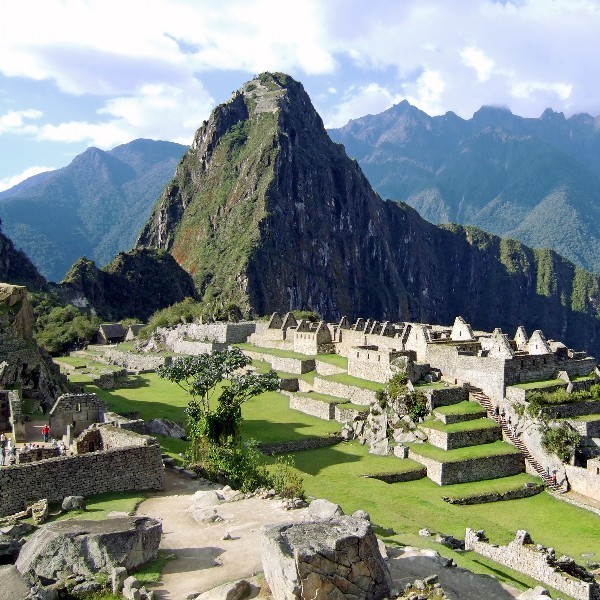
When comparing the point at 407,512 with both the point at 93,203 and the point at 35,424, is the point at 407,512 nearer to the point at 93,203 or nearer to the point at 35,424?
the point at 35,424

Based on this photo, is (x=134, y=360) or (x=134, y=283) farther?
(x=134, y=283)

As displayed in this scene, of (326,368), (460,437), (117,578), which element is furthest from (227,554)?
(326,368)

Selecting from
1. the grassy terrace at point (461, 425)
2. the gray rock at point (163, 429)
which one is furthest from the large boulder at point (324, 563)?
the grassy terrace at point (461, 425)

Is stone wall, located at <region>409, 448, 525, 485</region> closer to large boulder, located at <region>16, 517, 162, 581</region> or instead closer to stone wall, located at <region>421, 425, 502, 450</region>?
stone wall, located at <region>421, 425, 502, 450</region>

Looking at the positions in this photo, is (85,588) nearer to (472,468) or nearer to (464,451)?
(472,468)

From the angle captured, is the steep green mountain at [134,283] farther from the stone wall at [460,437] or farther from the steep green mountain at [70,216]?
the stone wall at [460,437]
